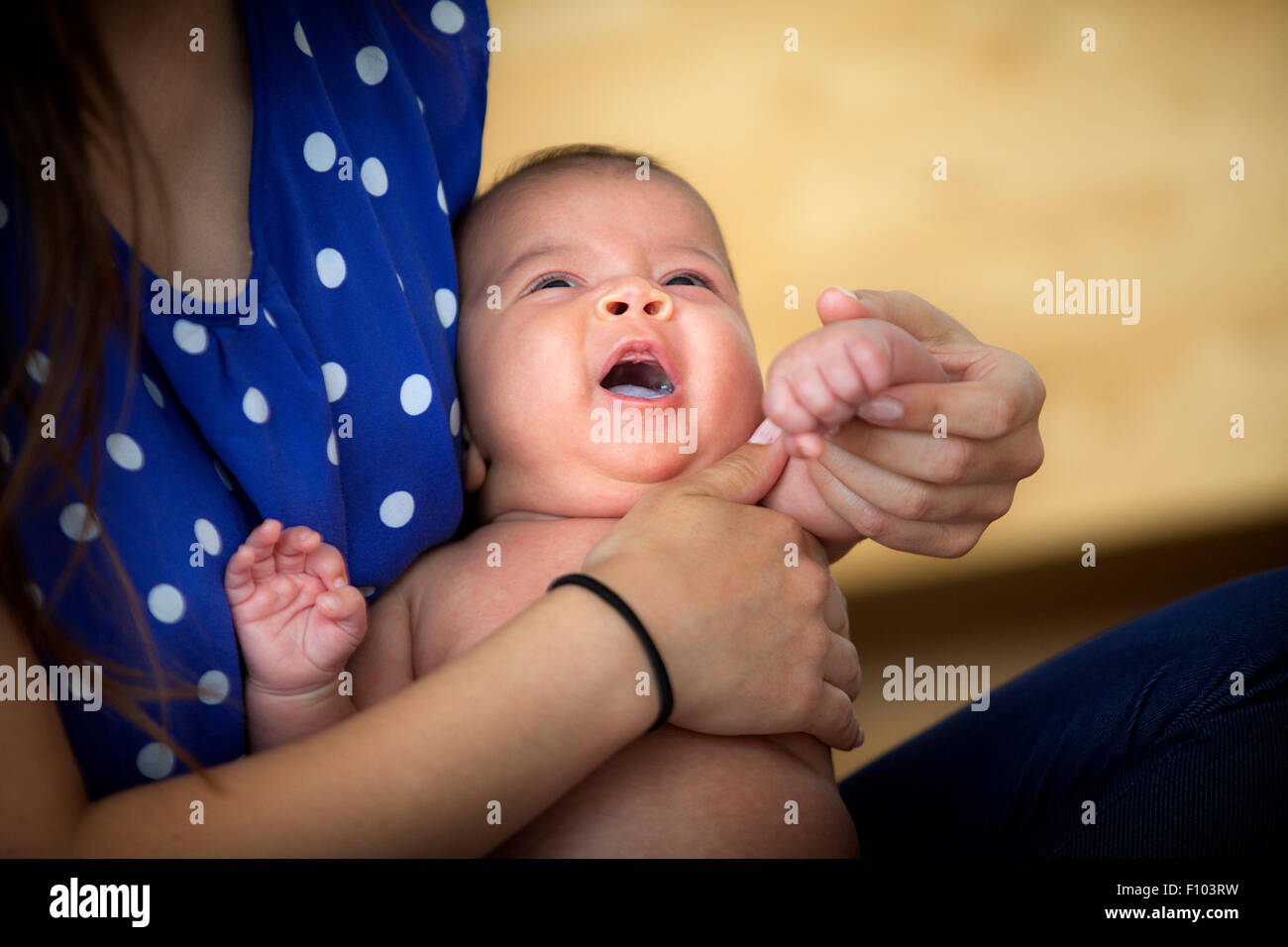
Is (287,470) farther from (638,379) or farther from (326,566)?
(638,379)

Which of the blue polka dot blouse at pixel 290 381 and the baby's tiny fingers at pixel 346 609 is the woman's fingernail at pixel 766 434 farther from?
the baby's tiny fingers at pixel 346 609

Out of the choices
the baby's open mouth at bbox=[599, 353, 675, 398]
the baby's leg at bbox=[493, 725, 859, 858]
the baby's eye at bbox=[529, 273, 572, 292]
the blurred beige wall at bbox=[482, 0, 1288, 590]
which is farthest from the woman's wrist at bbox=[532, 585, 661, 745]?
the blurred beige wall at bbox=[482, 0, 1288, 590]

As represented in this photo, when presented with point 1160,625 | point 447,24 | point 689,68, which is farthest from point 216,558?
point 689,68

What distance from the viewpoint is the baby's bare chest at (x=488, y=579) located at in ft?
3.12

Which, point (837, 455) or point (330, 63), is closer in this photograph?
point (837, 455)

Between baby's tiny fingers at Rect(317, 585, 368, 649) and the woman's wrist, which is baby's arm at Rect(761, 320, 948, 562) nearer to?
the woman's wrist

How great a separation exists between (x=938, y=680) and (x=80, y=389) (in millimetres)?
2179

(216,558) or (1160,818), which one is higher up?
(216,558)

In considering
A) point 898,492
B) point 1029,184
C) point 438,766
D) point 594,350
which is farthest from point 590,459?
point 1029,184

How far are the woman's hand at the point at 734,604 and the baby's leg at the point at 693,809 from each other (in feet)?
0.14

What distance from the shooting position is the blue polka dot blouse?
2.44 ft

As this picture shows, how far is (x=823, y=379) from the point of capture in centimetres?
74

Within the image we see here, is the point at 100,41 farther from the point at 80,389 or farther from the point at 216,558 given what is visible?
the point at 216,558
